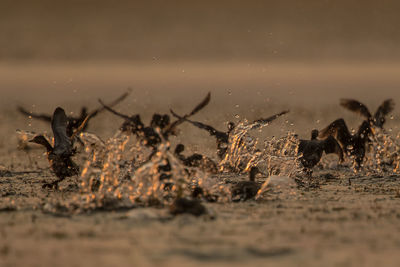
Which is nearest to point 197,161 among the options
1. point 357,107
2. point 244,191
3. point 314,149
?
point 244,191

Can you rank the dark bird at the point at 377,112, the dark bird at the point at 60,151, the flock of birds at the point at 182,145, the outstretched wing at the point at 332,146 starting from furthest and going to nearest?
the dark bird at the point at 377,112
the outstretched wing at the point at 332,146
the dark bird at the point at 60,151
the flock of birds at the point at 182,145

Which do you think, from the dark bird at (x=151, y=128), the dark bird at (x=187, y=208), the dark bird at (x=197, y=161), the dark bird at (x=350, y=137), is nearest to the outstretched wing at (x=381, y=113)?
the dark bird at (x=350, y=137)

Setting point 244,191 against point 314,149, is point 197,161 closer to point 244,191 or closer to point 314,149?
point 244,191

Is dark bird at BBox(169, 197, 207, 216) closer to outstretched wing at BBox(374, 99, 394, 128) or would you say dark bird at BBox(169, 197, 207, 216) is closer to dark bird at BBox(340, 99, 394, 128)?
dark bird at BBox(340, 99, 394, 128)

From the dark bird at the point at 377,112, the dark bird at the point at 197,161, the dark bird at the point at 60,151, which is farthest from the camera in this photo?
the dark bird at the point at 377,112

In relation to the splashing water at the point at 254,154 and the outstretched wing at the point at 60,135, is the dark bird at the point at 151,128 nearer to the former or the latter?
the outstretched wing at the point at 60,135

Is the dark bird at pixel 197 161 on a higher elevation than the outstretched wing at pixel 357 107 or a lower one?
lower

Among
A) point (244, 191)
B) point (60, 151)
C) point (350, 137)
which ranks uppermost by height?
point (350, 137)
